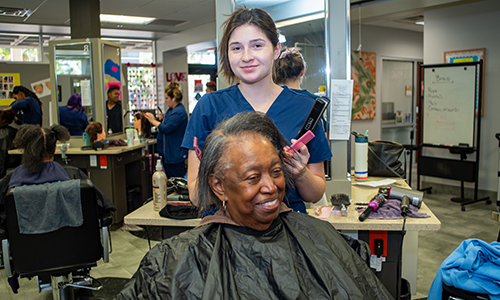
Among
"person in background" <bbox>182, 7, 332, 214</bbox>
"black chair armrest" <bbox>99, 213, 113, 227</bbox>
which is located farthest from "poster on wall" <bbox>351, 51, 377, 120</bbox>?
"person in background" <bbox>182, 7, 332, 214</bbox>

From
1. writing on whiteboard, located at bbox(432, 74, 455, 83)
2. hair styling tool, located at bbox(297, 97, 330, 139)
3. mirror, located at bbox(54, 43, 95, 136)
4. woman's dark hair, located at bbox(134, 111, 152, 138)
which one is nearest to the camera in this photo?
hair styling tool, located at bbox(297, 97, 330, 139)

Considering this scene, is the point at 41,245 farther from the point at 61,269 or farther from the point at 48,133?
the point at 48,133

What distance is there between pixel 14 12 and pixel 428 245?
6.67m


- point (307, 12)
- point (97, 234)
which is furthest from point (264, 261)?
point (307, 12)

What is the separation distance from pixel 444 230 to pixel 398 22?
4331 millimetres

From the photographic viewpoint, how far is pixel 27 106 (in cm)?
546

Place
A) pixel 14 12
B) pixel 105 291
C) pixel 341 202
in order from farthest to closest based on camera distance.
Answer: pixel 14 12 < pixel 105 291 < pixel 341 202

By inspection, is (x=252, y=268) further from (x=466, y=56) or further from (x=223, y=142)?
(x=466, y=56)

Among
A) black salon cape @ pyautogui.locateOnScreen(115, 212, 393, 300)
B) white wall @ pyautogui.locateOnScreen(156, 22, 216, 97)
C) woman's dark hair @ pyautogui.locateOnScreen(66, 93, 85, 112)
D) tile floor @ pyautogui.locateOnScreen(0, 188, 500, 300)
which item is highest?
white wall @ pyautogui.locateOnScreen(156, 22, 216, 97)

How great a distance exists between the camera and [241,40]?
1263 mm

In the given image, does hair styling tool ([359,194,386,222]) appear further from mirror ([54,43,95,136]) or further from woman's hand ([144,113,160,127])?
mirror ([54,43,95,136])

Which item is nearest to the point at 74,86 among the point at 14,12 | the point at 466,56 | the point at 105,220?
the point at 14,12

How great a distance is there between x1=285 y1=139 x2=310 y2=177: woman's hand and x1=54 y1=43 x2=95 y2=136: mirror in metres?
4.10

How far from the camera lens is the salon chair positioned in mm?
2049
